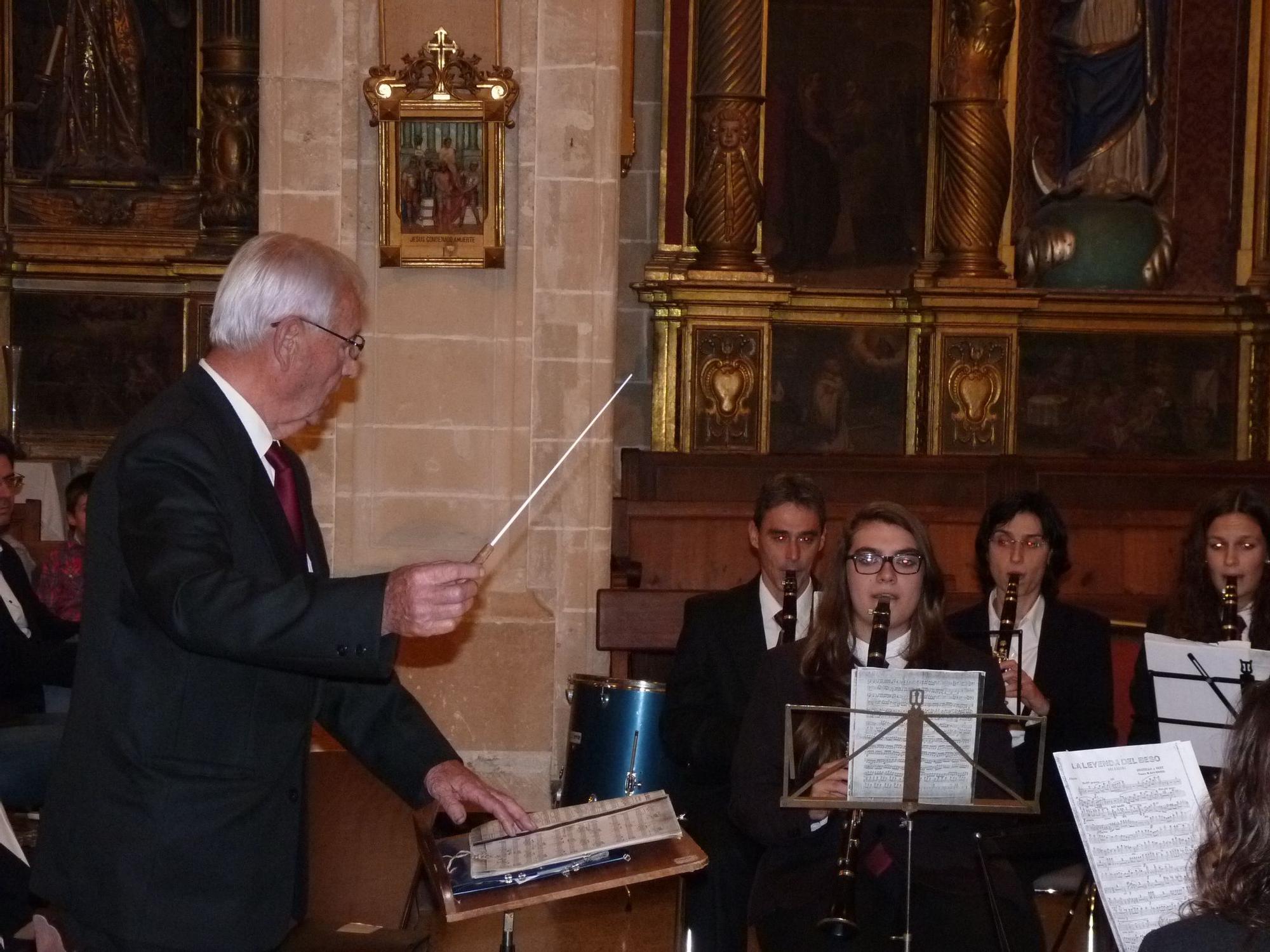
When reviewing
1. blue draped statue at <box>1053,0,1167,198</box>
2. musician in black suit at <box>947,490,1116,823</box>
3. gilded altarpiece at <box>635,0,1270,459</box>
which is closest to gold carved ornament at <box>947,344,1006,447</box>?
gilded altarpiece at <box>635,0,1270,459</box>

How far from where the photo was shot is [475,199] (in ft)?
21.2

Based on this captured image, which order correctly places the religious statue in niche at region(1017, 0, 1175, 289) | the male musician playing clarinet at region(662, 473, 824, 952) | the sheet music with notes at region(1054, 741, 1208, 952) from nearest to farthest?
1. the sheet music with notes at region(1054, 741, 1208, 952)
2. the male musician playing clarinet at region(662, 473, 824, 952)
3. the religious statue in niche at region(1017, 0, 1175, 289)

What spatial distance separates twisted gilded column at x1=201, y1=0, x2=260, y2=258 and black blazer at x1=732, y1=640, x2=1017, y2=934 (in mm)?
6506

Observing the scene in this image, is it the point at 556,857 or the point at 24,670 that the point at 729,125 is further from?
the point at 556,857

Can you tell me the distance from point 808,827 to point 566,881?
140 centimetres

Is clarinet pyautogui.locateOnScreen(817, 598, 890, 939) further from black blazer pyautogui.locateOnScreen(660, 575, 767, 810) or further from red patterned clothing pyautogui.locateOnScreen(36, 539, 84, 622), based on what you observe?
red patterned clothing pyautogui.locateOnScreen(36, 539, 84, 622)

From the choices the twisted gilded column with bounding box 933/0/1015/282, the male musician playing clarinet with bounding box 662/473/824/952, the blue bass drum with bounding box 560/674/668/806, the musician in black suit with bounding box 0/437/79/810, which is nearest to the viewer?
the male musician playing clarinet with bounding box 662/473/824/952

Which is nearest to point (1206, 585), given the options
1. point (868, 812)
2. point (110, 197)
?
point (868, 812)

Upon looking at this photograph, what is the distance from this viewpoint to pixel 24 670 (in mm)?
5609

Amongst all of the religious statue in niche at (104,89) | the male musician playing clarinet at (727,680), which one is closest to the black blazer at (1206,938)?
the male musician playing clarinet at (727,680)

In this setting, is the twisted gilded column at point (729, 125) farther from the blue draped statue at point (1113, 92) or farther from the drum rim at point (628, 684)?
the drum rim at point (628, 684)

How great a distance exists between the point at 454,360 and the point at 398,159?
0.81 m

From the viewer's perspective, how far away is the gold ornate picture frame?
639 centimetres

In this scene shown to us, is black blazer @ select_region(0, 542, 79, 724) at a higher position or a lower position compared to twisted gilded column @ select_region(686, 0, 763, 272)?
lower
